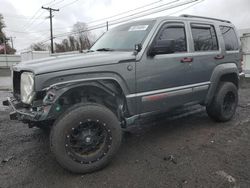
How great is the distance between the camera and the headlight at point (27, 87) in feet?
10.8

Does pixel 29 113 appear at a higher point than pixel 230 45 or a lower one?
lower

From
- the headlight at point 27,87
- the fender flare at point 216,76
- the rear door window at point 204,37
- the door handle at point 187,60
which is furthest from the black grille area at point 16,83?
the fender flare at point 216,76

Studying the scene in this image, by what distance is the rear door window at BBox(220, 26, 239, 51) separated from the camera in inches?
218

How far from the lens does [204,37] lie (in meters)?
5.09

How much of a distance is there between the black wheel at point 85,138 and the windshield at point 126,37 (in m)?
1.30

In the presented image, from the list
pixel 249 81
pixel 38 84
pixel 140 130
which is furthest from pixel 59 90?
pixel 249 81

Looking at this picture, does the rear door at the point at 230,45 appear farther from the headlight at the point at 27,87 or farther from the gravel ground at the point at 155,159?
the headlight at the point at 27,87

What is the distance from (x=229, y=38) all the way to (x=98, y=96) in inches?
136

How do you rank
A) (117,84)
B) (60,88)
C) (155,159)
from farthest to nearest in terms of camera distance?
(155,159)
(117,84)
(60,88)

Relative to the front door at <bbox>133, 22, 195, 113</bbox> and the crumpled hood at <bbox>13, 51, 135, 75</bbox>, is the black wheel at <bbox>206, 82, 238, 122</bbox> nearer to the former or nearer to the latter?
the front door at <bbox>133, 22, 195, 113</bbox>

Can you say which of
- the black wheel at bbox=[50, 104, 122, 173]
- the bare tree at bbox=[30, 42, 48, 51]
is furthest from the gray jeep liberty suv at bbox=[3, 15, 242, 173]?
the bare tree at bbox=[30, 42, 48, 51]

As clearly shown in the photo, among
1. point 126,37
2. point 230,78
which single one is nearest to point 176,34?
point 126,37

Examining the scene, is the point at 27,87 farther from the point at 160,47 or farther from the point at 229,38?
the point at 229,38

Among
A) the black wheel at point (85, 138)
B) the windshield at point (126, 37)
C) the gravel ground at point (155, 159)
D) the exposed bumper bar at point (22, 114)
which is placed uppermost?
the windshield at point (126, 37)
